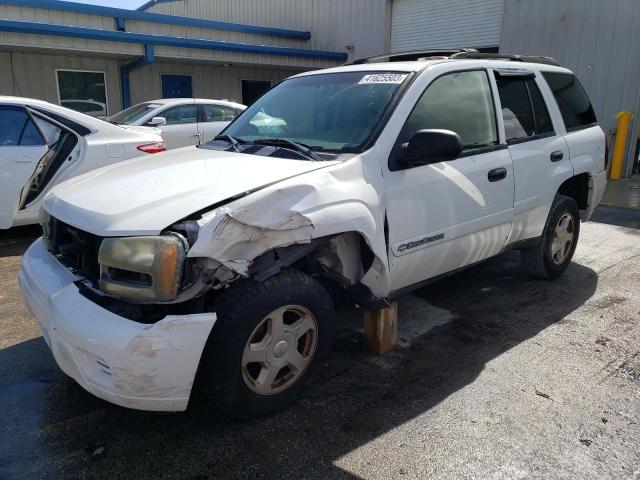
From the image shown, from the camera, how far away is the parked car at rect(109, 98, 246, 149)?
8.93m

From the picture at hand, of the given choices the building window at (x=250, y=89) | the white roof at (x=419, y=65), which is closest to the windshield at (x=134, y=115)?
the white roof at (x=419, y=65)

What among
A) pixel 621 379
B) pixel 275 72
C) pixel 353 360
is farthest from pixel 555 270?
pixel 275 72

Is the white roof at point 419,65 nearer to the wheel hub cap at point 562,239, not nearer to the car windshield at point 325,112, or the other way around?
A: the car windshield at point 325,112

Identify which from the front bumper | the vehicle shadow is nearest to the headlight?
the front bumper

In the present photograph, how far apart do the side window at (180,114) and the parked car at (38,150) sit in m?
3.08

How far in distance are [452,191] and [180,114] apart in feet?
22.8

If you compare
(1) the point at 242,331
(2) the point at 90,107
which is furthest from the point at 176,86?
(1) the point at 242,331

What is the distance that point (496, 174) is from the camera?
3729mm

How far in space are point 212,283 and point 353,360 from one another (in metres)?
1.36

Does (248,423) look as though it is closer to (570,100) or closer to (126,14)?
(570,100)

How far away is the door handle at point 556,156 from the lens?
4.35 metres

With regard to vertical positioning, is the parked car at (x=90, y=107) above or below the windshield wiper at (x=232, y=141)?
below

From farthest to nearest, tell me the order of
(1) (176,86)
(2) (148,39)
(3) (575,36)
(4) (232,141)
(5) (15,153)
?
(1) (176,86) < (2) (148,39) < (3) (575,36) < (5) (15,153) < (4) (232,141)

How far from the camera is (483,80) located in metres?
3.87
